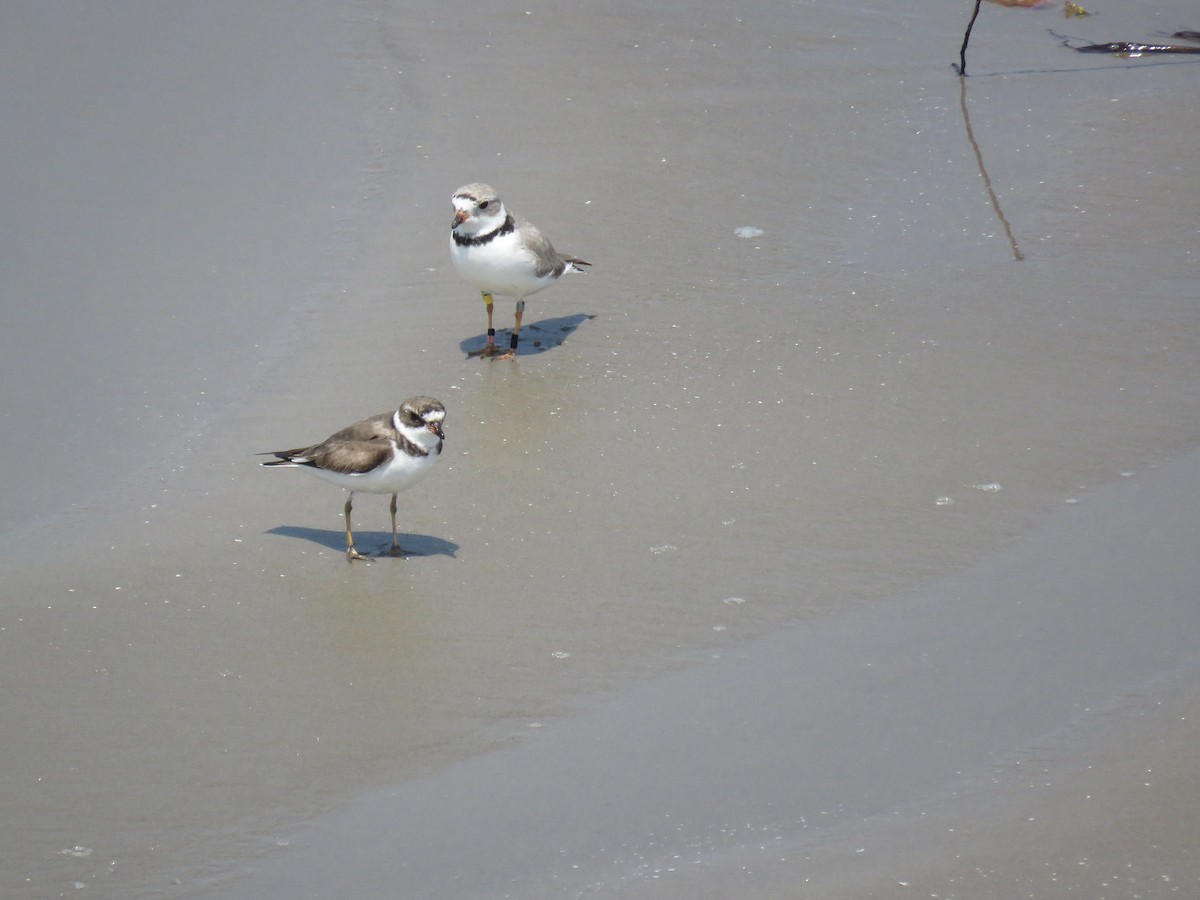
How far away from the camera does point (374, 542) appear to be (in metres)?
7.11

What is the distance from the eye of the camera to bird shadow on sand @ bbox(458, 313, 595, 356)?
A: 9.13 meters

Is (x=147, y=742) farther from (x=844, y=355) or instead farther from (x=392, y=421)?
(x=844, y=355)

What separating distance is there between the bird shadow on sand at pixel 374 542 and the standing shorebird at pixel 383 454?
67 millimetres

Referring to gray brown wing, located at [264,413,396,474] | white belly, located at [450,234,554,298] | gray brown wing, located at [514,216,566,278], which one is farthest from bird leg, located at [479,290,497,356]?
gray brown wing, located at [264,413,396,474]

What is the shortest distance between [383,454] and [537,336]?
278cm

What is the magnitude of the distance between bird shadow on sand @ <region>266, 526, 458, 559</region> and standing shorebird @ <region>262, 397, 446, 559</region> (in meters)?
0.07

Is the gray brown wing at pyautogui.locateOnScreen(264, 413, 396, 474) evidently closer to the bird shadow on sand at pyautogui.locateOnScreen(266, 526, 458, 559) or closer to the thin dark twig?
the bird shadow on sand at pyautogui.locateOnScreen(266, 526, 458, 559)

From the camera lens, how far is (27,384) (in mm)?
8172

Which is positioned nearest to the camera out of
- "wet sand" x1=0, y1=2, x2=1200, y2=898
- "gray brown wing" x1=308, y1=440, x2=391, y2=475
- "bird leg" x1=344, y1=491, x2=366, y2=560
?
"wet sand" x1=0, y1=2, x2=1200, y2=898

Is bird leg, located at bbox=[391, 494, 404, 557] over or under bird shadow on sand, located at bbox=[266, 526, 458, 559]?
over

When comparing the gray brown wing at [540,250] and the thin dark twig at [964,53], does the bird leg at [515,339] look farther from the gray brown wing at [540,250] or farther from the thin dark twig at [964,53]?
the thin dark twig at [964,53]

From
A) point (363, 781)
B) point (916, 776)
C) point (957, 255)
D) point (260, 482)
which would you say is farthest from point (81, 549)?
point (957, 255)

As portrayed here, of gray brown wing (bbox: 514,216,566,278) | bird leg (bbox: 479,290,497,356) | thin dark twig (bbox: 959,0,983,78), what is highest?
thin dark twig (bbox: 959,0,983,78)

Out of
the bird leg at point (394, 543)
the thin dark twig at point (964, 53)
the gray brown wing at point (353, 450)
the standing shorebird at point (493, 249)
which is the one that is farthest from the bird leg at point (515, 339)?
the thin dark twig at point (964, 53)
